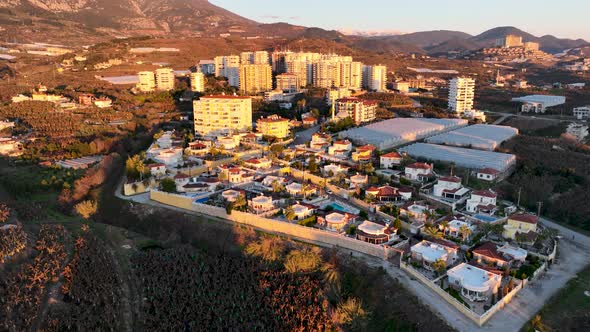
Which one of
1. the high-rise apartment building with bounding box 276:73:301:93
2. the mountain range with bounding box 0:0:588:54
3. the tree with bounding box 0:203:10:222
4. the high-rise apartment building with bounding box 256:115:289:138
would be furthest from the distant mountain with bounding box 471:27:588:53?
the tree with bounding box 0:203:10:222

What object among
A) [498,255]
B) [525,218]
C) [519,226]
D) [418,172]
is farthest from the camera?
[418,172]

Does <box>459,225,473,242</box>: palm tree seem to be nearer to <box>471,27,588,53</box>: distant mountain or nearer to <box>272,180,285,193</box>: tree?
<box>272,180,285,193</box>: tree

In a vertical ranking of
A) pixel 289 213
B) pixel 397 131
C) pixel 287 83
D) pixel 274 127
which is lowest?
pixel 289 213

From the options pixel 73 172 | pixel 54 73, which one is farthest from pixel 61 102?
pixel 73 172

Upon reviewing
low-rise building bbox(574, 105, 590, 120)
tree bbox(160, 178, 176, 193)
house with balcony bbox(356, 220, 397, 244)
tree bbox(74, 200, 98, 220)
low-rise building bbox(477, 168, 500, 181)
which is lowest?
tree bbox(74, 200, 98, 220)

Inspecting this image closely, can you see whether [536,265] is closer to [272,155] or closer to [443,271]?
[443,271]

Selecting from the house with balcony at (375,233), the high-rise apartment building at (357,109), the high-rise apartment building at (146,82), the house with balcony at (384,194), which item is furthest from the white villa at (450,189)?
the high-rise apartment building at (146,82)

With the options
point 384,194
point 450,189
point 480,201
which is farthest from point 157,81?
point 480,201

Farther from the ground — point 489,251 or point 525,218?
point 525,218

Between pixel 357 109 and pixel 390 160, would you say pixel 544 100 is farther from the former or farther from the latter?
pixel 390 160
